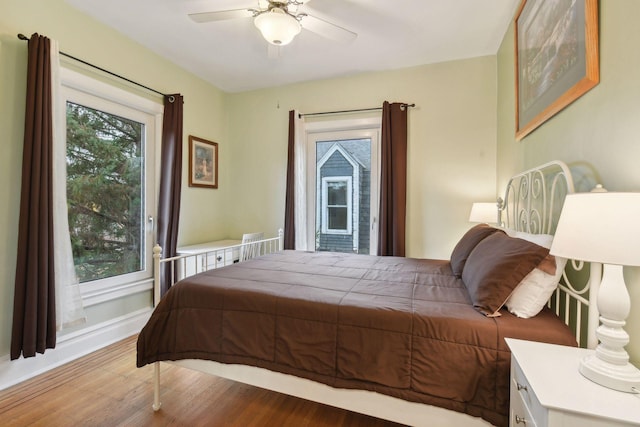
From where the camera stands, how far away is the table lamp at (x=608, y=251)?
760mm

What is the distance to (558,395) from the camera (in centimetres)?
79

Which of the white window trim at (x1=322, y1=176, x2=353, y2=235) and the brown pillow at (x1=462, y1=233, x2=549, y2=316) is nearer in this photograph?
the brown pillow at (x1=462, y1=233, x2=549, y2=316)

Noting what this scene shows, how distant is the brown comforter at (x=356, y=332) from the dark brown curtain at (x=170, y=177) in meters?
1.32

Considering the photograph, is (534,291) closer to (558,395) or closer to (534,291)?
(534,291)

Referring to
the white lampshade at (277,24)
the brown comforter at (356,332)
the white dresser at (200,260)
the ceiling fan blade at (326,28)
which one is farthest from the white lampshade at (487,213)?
the white dresser at (200,260)

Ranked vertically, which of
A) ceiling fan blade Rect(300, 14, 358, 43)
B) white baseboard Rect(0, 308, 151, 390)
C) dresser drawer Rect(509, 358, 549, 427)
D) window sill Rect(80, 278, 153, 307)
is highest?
ceiling fan blade Rect(300, 14, 358, 43)

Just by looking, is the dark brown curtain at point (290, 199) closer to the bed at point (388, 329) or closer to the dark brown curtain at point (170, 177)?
the dark brown curtain at point (170, 177)

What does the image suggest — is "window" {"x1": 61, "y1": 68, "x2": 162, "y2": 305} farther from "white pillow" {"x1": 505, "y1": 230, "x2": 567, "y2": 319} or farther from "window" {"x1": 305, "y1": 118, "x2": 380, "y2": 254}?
"white pillow" {"x1": 505, "y1": 230, "x2": 567, "y2": 319}

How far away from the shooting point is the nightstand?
731 millimetres

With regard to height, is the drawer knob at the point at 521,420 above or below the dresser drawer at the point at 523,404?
below

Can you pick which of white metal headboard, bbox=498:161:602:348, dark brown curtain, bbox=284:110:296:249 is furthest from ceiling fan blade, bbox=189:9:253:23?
white metal headboard, bbox=498:161:602:348

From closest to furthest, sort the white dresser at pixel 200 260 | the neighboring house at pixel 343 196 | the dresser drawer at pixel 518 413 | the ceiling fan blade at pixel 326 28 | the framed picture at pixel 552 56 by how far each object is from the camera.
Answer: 1. the dresser drawer at pixel 518 413
2. the framed picture at pixel 552 56
3. the ceiling fan blade at pixel 326 28
4. the white dresser at pixel 200 260
5. the neighboring house at pixel 343 196

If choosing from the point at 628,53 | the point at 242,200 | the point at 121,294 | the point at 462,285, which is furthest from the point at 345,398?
the point at 242,200

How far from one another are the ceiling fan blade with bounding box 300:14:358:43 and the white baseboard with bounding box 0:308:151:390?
110 inches
